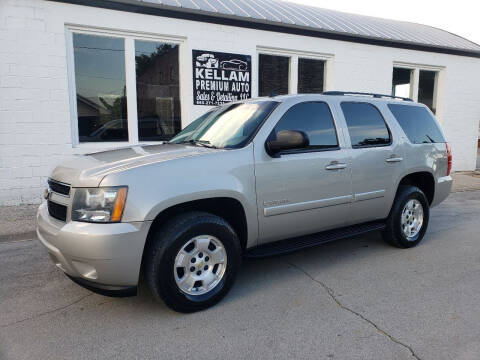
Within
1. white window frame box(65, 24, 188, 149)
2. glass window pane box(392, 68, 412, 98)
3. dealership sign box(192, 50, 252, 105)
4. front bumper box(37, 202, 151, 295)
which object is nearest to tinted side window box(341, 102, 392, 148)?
front bumper box(37, 202, 151, 295)

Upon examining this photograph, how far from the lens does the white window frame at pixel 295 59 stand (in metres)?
9.16

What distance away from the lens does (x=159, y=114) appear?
8.29m

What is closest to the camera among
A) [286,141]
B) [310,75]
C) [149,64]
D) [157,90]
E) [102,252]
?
[102,252]

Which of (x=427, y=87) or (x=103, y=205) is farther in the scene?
(x=427, y=87)

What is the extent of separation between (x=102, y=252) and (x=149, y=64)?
6065mm

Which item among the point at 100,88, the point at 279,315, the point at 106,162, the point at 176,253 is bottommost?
the point at 279,315

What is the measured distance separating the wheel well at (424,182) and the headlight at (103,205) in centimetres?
385

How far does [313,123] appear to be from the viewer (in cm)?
405

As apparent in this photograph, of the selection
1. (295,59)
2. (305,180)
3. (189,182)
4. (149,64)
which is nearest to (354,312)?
(305,180)

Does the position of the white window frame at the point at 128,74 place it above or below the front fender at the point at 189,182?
above

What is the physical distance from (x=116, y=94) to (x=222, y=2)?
347 centimetres

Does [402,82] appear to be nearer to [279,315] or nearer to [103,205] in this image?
[279,315]

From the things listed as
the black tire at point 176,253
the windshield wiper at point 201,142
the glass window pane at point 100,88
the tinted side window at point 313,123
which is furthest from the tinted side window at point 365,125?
A: the glass window pane at point 100,88

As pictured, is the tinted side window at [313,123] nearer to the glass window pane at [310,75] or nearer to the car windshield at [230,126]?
the car windshield at [230,126]
